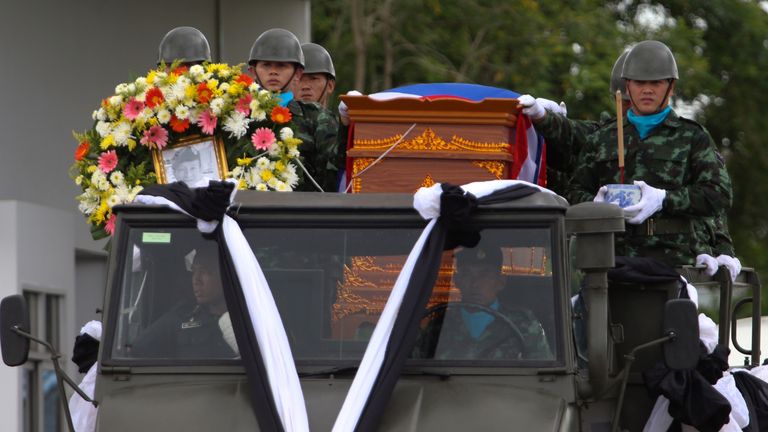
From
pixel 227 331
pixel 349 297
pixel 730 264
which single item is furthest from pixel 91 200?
pixel 730 264

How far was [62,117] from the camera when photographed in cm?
1645

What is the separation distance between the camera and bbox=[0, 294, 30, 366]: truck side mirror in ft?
22.8

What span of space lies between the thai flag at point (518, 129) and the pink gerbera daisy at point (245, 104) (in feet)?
2.14

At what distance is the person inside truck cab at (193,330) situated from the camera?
6.80m

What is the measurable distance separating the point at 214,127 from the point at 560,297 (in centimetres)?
→ 220

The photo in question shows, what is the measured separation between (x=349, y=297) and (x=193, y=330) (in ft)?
2.12

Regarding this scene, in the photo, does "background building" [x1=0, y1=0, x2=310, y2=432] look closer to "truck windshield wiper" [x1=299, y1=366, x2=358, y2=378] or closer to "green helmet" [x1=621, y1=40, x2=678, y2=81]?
"green helmet" [x1=621, y1=40, x2=678, y2=81]

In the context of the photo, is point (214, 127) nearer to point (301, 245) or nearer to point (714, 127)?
point (301, 245)

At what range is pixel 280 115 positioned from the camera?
8.19 m

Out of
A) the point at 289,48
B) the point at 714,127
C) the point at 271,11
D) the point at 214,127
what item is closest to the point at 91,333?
the point at 214,127

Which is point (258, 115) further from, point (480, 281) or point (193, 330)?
point (480, 281)

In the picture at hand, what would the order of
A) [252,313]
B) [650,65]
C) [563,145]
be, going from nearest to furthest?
[252,313], [563,145], [650,65]

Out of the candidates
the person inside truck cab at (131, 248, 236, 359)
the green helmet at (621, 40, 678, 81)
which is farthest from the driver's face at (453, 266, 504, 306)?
the green helmet at (621, 40, 678, 81)

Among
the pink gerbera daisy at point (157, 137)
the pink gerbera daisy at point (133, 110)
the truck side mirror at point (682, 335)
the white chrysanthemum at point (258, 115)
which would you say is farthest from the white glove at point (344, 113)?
the truck side mirror at point (682, 335)
